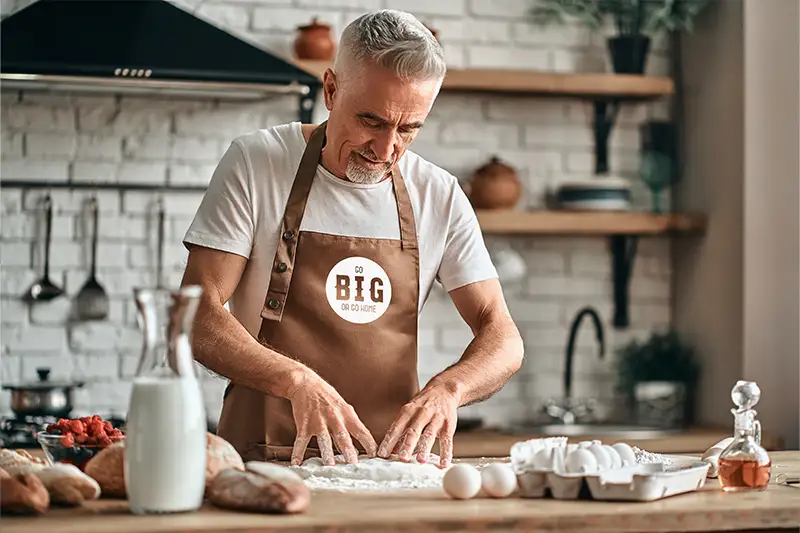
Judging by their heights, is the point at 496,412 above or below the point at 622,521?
below

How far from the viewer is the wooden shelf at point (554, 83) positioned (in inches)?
185

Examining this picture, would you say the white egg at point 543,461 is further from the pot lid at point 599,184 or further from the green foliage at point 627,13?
the green foliage at point 627,13

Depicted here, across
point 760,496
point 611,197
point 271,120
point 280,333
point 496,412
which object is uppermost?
point 271,120

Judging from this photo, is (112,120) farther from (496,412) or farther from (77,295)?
(496,412)

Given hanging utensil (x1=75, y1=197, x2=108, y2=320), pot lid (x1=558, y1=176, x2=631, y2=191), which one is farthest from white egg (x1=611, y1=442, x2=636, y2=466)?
hanging utensil (x1=75, y1=197, x2=108, y2=320)

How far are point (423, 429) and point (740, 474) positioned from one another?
62 cm

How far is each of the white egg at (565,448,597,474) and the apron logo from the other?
0.95 meters

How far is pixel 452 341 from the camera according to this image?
4879mm

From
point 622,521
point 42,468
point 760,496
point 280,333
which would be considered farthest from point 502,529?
point 280,333

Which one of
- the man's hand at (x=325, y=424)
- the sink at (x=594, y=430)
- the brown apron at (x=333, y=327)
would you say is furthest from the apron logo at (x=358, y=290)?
the sink at (x=594, y=430)

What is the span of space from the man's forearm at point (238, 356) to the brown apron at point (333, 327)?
6.8 inches

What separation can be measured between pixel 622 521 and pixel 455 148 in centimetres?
318

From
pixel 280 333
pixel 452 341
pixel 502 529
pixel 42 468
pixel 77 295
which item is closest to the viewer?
pixel 502 529

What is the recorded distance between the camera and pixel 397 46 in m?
2.64
